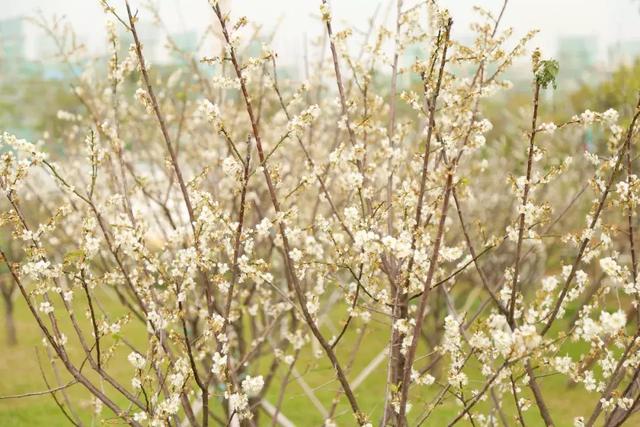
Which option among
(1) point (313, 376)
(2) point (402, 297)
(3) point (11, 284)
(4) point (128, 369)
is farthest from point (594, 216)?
(3) point (11, 284)

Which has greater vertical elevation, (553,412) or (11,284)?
(11,284)

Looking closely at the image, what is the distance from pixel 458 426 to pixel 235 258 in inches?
208

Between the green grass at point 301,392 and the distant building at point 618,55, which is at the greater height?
the distant building at point 618,55

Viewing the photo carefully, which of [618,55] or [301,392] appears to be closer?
[618,55]

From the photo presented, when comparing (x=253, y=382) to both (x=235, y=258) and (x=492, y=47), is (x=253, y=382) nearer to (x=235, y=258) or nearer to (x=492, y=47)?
(x=235, y=258)

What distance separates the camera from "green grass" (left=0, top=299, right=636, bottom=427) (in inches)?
307

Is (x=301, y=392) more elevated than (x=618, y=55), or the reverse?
(x=618, y=55)

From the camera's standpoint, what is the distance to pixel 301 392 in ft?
30.8

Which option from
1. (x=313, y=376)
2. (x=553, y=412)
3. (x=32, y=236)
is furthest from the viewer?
(x=313, y=376)

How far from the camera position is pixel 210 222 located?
2.61 m

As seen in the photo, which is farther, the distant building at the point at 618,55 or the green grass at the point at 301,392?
the green grass at the point at 301,392

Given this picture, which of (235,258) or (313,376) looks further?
(313,376)

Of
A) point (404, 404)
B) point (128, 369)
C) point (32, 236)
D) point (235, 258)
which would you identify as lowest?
point (404, 404)

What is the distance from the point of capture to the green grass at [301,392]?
7.81m
